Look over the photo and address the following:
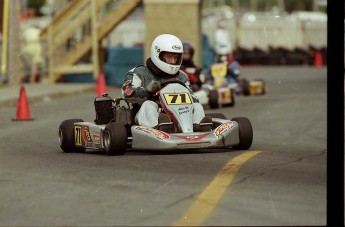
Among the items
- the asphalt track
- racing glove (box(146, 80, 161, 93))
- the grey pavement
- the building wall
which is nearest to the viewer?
the asphalt track

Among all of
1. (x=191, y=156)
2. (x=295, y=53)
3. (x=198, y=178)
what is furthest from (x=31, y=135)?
(x=295, y=53)

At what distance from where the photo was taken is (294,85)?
3516 centimetres

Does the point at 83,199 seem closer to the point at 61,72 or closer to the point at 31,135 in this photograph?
the point at 31,135

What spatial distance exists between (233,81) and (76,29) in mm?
9302

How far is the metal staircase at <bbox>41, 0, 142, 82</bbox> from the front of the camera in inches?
1369

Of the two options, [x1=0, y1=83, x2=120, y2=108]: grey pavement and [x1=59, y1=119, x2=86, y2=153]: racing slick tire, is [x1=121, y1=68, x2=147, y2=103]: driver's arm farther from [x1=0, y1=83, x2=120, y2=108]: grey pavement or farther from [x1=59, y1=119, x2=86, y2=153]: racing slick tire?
[x1=0, y1=83, x2=120, y2=108]: grey pavement

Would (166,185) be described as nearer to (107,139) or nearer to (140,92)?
(107,139)

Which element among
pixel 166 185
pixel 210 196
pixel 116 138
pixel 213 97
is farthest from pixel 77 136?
pixel 213 97

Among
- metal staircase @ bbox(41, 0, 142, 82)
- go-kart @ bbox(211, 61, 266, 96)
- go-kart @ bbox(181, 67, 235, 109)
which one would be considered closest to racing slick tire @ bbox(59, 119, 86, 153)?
go-kart @ bbox(181, 67, 235, 109)

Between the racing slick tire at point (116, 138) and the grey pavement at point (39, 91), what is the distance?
1221 cm

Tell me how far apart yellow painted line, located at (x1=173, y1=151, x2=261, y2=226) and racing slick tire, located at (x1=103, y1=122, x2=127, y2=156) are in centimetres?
131

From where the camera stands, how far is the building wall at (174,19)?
112 ft

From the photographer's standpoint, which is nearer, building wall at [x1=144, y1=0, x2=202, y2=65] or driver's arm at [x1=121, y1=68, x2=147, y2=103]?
driver's arm at [x1=121, y1=68, x2=147, y2=103]

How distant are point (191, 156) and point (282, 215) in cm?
430
